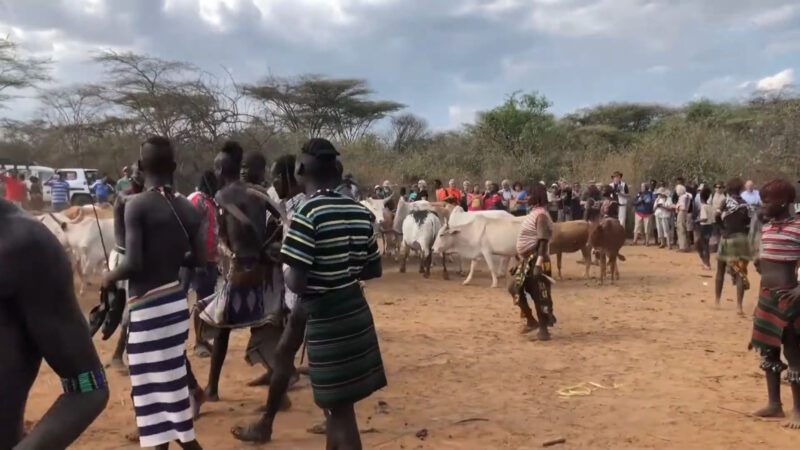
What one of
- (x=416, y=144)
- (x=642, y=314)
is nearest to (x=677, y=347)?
(x=642, y=314)

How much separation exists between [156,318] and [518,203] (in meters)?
14.5

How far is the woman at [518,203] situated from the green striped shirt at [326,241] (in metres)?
13.3

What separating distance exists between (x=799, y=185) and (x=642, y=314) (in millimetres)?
8932

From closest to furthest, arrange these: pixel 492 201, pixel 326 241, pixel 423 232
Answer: pixel 326 241 < pixel 423 232 < pixel 492 201

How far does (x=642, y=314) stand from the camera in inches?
383

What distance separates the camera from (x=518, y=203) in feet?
57.5

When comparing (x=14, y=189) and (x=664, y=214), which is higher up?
(x=14, y=189)

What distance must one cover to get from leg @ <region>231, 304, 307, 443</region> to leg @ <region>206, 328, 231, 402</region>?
29.1 inches

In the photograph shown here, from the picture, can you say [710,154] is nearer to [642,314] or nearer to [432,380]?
[642,314]

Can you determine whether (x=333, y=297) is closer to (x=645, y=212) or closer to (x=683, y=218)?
(x=683, y=218)

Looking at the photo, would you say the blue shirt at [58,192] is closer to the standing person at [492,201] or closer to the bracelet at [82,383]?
the standing person at [492,201]

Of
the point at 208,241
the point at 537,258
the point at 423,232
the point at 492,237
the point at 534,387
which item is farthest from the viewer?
the point at 423,232

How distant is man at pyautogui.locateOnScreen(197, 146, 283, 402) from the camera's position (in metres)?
4.99

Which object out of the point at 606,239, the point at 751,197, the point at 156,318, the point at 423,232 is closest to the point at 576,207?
the point at 751,197
